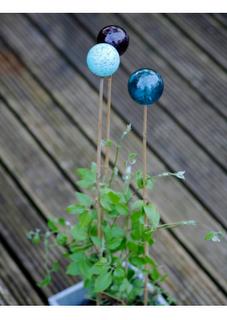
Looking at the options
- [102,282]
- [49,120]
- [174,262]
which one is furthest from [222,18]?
[102,282]

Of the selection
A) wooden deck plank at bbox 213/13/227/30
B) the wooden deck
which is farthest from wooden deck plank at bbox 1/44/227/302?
wooden deck plank at bbox 213/13/227/30

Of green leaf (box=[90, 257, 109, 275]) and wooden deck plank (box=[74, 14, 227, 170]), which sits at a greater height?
wooden deck plank (box=[74, 14, 227, 170])

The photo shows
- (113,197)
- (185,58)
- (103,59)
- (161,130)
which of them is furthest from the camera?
(185,58)

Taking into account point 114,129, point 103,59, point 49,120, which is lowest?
point 103,59

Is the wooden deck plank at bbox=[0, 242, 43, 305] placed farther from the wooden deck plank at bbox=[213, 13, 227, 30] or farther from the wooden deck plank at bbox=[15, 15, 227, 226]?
the wooden deck plank at bbox=[213, 13, 227, 30]

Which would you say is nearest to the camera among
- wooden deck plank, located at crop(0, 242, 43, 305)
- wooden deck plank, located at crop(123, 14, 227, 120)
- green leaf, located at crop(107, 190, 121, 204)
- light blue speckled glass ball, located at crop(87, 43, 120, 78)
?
light blue speckled glass ball, located at crop(87, 43, 120, 78)

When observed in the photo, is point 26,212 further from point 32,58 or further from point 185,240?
point 32,58

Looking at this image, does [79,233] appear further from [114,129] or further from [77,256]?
[114,129]
